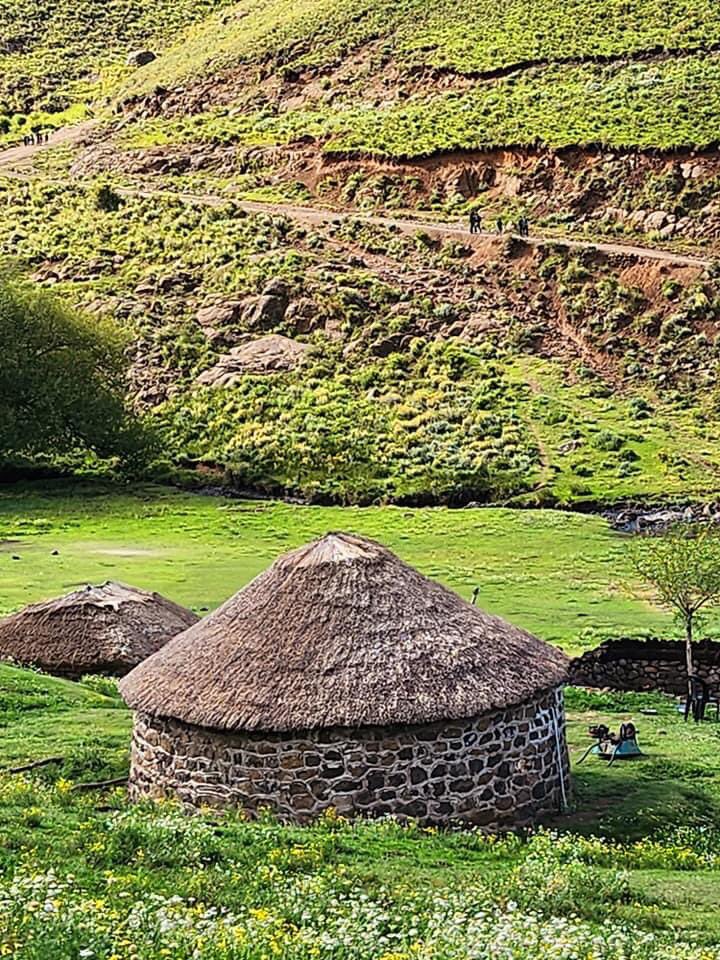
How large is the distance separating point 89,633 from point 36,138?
82.9 m

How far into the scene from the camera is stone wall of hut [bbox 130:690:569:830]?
52.7 ft

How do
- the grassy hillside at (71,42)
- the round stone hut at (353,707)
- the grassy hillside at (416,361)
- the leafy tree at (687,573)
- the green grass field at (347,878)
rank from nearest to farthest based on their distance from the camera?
the green grass field at (347,878), the round stone hut at (353,707), the leafy tree at (687,573), the grassy hillside at (416,361), the grassy hillside at (71,42)

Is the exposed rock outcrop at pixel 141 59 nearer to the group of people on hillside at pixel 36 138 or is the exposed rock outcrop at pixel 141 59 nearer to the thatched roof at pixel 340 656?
the group of people on hillside at pixel 36 138

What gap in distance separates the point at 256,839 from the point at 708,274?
173 ft

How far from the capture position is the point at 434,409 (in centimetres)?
5962

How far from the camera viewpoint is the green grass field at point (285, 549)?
113 ft

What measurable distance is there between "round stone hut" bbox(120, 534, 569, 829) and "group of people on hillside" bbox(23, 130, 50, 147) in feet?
295

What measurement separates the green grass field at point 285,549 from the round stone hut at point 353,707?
41.9 ft

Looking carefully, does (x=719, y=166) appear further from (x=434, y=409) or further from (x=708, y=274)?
(x=434, y=409)

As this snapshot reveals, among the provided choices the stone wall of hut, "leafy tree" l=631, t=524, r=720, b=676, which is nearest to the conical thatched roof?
"leafy tree" l=631, t=524, r=720, b=676

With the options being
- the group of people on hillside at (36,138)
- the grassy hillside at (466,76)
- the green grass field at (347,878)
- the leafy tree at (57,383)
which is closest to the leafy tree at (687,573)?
the green grass field at (347,878)

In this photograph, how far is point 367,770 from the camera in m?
16.1

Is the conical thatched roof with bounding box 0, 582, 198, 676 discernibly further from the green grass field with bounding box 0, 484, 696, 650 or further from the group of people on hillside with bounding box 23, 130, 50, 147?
the group of people on hillside with bounding box 23, 130, 50, 147

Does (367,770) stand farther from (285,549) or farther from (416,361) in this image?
(416,361)
